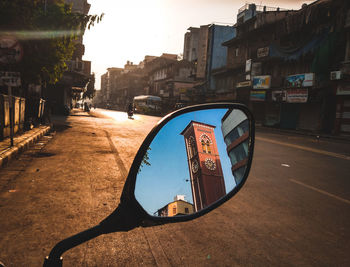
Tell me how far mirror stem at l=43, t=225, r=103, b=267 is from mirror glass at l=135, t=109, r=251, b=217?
0.14 m

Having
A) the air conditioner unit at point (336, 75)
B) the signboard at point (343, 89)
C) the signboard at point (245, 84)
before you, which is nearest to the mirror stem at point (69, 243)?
the signboard at point (343, 89)

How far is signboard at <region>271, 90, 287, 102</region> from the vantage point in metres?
26.7

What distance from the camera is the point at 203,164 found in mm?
915

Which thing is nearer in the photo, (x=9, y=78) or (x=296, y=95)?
(x=9, y=78)

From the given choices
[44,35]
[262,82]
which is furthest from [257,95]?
[44,35]

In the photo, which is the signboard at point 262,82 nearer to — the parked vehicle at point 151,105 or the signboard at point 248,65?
the signboard at point 248,65

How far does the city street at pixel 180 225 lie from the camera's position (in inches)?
95.5

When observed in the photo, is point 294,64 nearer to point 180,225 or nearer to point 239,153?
Result: point 180,225

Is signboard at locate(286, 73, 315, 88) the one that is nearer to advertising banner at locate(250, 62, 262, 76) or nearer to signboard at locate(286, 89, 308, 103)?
signboard at locate(286, 89, 308, 103)

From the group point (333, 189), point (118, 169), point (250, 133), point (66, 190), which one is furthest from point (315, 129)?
point (250, 133)

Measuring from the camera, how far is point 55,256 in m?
0.73

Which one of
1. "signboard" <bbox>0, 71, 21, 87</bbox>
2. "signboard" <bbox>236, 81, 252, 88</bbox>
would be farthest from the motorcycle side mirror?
"signboard" <bbox>236, 81, 252, 88</bbox>

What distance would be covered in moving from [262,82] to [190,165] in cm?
3068

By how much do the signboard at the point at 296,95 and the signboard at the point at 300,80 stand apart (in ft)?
1.58
